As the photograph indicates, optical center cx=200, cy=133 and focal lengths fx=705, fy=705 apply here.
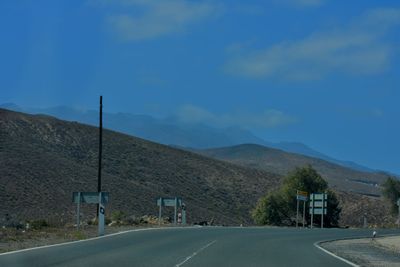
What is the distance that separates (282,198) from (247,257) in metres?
47.6

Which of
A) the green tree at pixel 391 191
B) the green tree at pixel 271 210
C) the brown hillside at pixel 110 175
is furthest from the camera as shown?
the green tree at pixel 391 191

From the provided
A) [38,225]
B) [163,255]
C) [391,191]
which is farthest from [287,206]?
[163,255]

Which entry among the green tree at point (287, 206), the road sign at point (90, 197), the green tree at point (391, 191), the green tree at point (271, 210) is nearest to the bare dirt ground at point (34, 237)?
the road sign at point (90, 197)

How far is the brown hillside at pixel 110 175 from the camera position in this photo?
6594 cm

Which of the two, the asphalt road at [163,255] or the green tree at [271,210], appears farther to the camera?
the green tree at [271,210]

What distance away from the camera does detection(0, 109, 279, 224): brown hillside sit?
216 ft

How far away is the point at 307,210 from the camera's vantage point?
70.9 m

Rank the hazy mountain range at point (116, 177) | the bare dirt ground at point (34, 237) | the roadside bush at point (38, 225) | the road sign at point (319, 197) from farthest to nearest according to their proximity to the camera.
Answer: the hazy mountain range at point (116, 177)
the road sign at point (319, 197)
the roadside bush at point (38, 225)
the bare dirt ground at point (34, 237)

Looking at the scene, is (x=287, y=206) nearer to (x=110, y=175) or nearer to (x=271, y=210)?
(x=271, y=210)

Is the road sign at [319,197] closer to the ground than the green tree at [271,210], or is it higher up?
higher up

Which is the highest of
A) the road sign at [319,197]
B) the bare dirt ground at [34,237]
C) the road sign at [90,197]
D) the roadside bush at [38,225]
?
the road sign at [90,197]

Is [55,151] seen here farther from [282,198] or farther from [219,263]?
Answer: [219,263]

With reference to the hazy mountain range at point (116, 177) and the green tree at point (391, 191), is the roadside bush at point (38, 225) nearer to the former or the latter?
the hazy mountain range at point (116, 177)

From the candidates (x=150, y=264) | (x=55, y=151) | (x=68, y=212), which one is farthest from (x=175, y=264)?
(x=55, y=151)
